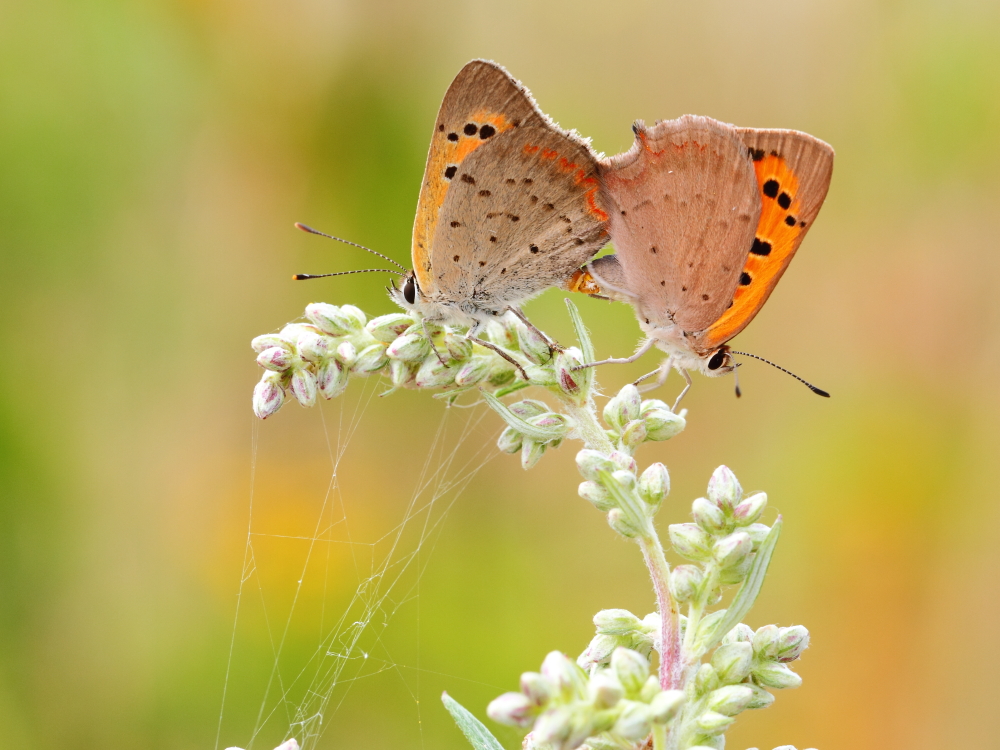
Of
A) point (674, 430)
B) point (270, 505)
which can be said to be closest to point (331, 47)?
point (270, 505)

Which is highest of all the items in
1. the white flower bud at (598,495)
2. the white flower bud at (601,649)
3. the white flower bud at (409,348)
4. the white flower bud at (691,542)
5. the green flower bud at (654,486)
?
the white flower bud at (409,348)

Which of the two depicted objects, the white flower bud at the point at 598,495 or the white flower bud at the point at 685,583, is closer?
the white flower bud at the point at 685,583

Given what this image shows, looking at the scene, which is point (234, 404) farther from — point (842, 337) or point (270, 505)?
point (842, 337)

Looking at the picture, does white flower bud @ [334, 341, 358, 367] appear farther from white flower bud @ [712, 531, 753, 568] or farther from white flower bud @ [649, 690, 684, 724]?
white flower bud @ [649, 690, 684, 724]

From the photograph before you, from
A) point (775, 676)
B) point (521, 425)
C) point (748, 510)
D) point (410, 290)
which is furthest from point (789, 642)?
point (410, 290)

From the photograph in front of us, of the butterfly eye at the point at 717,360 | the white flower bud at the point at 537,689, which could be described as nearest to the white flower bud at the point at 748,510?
the white flower bud at the point at 537,689

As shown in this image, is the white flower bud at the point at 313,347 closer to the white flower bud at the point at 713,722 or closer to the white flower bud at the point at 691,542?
the white flower bud at the point at 691,542
